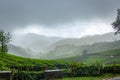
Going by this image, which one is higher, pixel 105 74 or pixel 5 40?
Result: pixel 5 40

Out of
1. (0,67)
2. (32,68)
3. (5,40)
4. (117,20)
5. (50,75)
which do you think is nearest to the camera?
(50,75)

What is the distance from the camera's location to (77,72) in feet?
214

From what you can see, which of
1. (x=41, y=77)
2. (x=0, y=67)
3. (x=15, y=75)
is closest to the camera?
(x=15, y=75)

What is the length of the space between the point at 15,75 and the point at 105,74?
75.2 feet

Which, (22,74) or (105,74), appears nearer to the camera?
(22,74)

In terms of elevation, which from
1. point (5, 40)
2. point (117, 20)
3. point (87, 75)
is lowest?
point (87, 75)

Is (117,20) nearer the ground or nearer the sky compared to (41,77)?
nearer the sky

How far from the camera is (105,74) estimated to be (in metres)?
65.2

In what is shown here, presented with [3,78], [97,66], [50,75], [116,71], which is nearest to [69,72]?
[97,66]

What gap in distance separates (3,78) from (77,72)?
82.4 ft

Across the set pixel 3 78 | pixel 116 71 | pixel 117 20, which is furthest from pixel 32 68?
pixel 117 20

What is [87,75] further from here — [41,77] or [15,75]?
[15,75]

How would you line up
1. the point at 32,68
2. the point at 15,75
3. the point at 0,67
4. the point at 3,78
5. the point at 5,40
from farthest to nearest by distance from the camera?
1. the point at 5,40
2. the point at 32,68
3. the point at 0,67
4. the point at 15,75
5. the point at 3,78

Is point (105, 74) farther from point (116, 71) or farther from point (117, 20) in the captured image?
point (117, 20)
